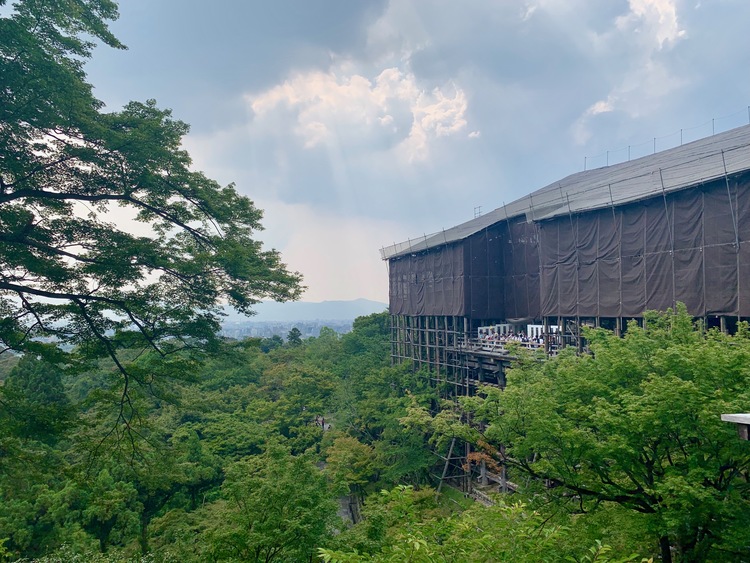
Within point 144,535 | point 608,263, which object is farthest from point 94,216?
point 608,263

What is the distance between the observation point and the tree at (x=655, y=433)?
6.70 m

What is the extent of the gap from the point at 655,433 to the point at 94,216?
12.8 meters

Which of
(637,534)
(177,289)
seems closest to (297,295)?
(177,289)

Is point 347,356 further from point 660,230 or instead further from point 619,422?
point 619,422

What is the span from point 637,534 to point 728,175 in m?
11.4

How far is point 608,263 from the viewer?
57.6ft

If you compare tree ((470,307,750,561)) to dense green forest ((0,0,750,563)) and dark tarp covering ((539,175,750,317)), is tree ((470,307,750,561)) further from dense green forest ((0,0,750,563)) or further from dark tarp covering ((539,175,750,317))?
dark tarp covering ((539,175,750,317))

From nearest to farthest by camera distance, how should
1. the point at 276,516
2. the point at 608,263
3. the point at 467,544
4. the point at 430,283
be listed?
1. the point at 467,544
2. the point at 276,516
3. the point at 608,263
4. the point at 430,283

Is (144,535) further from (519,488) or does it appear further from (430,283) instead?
(430,283)

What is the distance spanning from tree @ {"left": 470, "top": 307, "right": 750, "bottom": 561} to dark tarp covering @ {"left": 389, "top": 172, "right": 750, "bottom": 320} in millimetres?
5147

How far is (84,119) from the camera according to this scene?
27.8ft

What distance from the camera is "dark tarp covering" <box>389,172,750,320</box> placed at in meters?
13.6

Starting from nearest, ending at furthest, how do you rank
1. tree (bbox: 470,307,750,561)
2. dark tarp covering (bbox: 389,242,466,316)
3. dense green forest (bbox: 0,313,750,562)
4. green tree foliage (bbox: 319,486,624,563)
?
1. green tree foliage (bbox: 319,486,624,563)
2. dense green forest (bbox: 0,313,750,562)
3. tree (bbox: 470,307,750,561)
4. dark tarp covering (bbox: 389,242,466,316)

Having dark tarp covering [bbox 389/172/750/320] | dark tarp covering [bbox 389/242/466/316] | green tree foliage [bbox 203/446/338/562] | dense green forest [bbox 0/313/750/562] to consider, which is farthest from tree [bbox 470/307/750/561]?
dark tarp covering [bbox 389/242/466/316]
